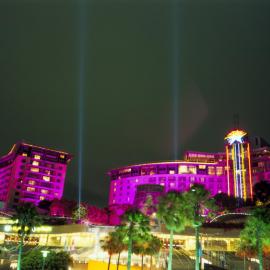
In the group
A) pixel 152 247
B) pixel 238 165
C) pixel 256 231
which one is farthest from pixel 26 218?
pixel 238 165

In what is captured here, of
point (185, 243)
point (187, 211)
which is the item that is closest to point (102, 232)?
point (185, 243)

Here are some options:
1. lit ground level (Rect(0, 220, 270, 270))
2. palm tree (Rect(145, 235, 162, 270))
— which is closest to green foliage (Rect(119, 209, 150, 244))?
palm tree (Rect(145, 235, 162, 270))

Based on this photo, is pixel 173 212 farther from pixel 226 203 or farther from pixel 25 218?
pixel 226 203

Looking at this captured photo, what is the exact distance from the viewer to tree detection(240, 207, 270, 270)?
63.2m

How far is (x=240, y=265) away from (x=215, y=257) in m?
12.6

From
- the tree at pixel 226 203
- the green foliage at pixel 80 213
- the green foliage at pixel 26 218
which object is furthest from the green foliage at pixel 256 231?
the tree at pixel 226 203

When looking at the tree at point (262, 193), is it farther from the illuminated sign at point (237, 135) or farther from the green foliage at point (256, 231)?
the green foliage at point (256, 231)

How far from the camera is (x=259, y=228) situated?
63250mm

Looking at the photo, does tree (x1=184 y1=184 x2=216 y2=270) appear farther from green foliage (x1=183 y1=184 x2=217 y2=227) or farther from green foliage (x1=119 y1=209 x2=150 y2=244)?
green foliage (x1=119 y1=209 x2=150 y2=244)

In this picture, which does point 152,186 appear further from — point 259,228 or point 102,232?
point 259,228

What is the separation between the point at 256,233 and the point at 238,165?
119961 mm

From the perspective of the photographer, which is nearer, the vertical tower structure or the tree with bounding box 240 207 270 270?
the tree with bounding box 240 207 270 270

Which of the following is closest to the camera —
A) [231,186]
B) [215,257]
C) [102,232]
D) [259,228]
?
[259,228]

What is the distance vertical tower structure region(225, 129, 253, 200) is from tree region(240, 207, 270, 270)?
354 feet
